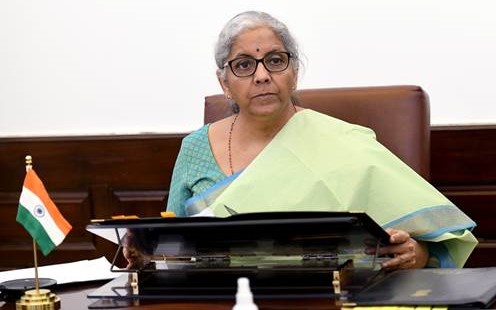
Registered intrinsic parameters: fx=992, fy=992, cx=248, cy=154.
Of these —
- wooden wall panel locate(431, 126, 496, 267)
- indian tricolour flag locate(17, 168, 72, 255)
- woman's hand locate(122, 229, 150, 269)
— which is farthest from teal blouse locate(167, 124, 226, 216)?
wooden wall panel locate(431, 126, 496, 267)

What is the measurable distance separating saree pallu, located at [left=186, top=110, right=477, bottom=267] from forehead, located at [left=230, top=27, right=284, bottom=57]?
0.79ft

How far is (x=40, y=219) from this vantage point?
1804 millimetres

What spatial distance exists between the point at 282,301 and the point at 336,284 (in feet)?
0.32

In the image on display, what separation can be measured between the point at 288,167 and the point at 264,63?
0.31 m

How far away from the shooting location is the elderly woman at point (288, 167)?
86.7 inches

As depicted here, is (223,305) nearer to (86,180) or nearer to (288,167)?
(288,167)

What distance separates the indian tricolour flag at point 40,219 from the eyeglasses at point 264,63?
79 centimetres

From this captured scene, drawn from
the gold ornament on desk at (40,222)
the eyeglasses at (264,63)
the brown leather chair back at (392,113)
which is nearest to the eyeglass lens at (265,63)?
the eyeglasses at (264,63)

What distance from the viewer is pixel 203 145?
8.73 ft

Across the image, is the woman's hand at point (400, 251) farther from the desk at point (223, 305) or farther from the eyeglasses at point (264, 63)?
the eyeglasses at point (264, 63)

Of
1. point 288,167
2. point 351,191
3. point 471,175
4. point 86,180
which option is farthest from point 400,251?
point 86,180

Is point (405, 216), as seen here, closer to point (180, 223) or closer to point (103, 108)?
point (180, 223)

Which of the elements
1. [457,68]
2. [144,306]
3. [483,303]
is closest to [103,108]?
[457,68]

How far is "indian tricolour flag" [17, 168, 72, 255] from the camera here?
5.91ft
